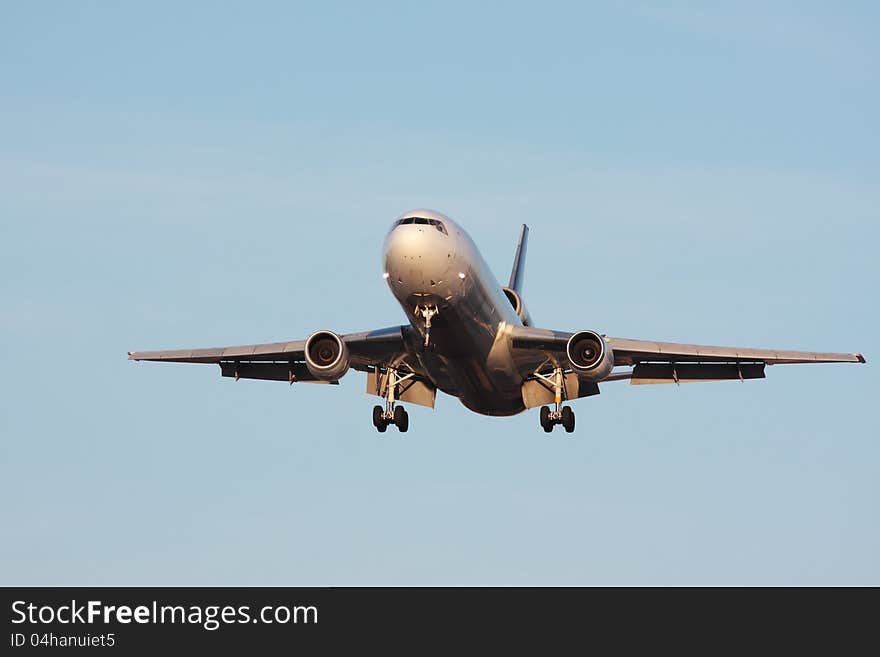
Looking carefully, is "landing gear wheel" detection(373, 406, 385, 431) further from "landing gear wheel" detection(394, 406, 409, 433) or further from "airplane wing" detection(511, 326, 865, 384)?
"airplane wing" detection(511, 326, 865, 384)

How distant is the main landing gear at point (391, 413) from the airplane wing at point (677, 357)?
451 centimetres

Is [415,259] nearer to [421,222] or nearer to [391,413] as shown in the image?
[421,222]

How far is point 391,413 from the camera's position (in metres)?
62.6

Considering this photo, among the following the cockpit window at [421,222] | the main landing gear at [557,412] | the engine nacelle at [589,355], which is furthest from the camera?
the main landing gear at [557,412]

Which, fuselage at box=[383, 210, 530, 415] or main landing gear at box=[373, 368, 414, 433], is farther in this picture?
main landing gear at box=[373, 368, 414, 433]

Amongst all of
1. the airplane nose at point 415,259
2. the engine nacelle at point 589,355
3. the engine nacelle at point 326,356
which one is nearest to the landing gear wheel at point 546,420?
the engine nacelle at point 589,355

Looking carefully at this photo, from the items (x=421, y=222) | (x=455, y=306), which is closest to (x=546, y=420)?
(x=455, y=306)

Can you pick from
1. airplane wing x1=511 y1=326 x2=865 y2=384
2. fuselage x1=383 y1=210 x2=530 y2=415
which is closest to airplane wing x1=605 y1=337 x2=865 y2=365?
airplane wing x1=511 y1=326 x2=865 y2=384

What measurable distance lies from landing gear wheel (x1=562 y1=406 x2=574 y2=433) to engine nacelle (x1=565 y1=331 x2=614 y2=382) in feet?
11.2

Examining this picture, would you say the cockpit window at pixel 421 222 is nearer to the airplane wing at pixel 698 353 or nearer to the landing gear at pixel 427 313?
the landing gear at pixel 427 313

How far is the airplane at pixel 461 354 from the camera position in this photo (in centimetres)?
5605

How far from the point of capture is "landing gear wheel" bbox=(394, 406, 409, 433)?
62875 millimetres
